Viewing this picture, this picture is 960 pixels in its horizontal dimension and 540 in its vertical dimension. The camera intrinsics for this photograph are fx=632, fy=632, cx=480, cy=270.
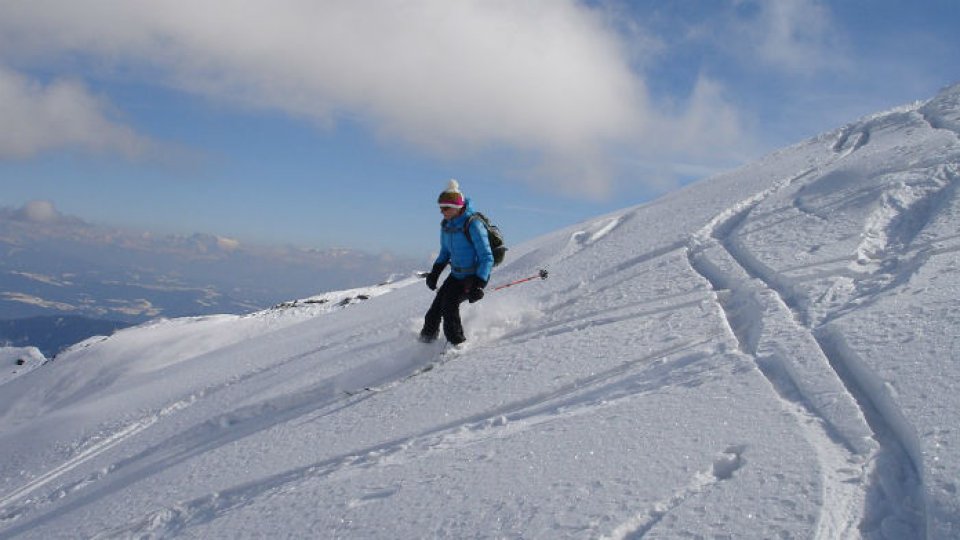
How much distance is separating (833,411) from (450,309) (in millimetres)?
4955

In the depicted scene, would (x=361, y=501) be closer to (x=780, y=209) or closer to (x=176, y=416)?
(x=176, y=416)

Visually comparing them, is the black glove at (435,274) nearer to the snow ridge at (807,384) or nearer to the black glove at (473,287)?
the black glove at (473,287)

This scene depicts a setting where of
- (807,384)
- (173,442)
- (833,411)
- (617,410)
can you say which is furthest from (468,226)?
(833,411)

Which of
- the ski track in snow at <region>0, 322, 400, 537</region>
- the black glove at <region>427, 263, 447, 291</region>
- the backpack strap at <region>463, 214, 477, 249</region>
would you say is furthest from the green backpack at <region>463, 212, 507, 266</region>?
the ski track in snow at <region>0, 322, 400, 537</region>

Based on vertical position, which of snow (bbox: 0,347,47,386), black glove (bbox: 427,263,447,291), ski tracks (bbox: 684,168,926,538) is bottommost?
ski tracks (bbox: 684,168,926,538)

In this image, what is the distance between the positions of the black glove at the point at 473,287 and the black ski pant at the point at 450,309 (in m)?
0.08

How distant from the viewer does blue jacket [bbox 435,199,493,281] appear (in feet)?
26.9

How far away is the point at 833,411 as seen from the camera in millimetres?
4453

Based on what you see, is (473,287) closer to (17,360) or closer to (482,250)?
(482,250)

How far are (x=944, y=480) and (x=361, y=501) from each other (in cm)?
364

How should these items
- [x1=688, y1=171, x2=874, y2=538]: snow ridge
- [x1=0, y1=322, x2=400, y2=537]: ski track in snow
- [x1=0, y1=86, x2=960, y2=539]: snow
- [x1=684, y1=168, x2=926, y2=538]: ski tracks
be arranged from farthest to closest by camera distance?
[x1=0, y1=322, x2=400, y2=537]: ski track in snow
[x1=0, y1=86, x2=960, y2=539]: snow
[x1=688, y1=171, x2=874, y2=538]: snow ridge
[x1=684, y1=168, x2=926, y2=538]: ski tracks

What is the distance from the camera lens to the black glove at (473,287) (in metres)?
8.12

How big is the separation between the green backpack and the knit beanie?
10.4 inches

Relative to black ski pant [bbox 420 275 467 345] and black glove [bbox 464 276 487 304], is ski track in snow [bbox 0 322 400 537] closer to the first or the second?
black ski pant [bbox 420 275 467 345]
